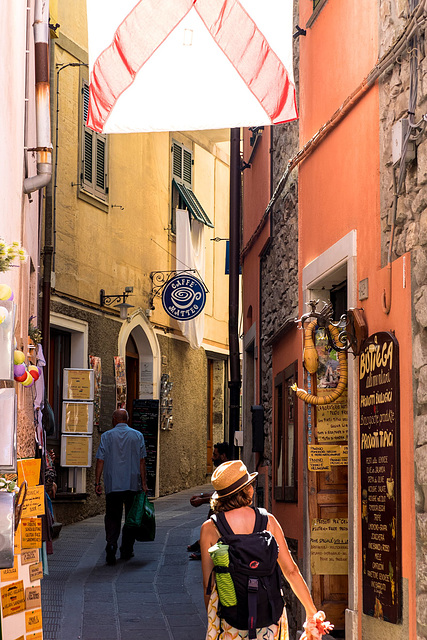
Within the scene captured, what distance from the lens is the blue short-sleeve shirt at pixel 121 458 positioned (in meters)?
10.9

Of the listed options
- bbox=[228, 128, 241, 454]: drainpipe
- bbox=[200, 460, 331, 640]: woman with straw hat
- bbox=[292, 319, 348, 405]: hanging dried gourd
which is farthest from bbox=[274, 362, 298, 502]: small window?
bbox=[200, 460, 331, 640]: woman with straw hat

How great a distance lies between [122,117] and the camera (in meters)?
6.43

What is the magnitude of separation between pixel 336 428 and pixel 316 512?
0.62 metres

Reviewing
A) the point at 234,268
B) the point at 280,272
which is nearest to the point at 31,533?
the point at 280,272

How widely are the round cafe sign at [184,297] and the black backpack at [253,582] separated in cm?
1359

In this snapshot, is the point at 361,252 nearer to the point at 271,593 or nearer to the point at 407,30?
the point at 407,30

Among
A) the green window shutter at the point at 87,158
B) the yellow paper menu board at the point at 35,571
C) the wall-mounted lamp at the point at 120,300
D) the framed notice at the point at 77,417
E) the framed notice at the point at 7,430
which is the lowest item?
the yellow paper menu board at the point at 35,571

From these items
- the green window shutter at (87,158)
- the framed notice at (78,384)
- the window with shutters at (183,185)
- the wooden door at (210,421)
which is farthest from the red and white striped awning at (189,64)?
the wooden door at (210,421)

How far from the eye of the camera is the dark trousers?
10719 mm

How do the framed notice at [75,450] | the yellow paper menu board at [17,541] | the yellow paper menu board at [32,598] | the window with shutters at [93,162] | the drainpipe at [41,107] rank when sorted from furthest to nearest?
the window with shutters at [93,162], the framed notice at [75,450], the drainpipe at [41,107], the yellow paper menu board at [32,598], the yellow paper menu board at [17,541]

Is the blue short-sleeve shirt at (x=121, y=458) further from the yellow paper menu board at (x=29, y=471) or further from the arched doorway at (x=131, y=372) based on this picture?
the arched doorway at (x=131, y=372)

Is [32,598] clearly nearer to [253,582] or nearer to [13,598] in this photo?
[13,598]

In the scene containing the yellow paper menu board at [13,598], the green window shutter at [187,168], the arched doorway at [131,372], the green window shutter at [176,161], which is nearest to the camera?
the yellow paper menu board at [13,598]

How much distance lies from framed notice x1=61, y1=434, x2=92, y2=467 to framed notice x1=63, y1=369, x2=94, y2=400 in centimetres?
61
